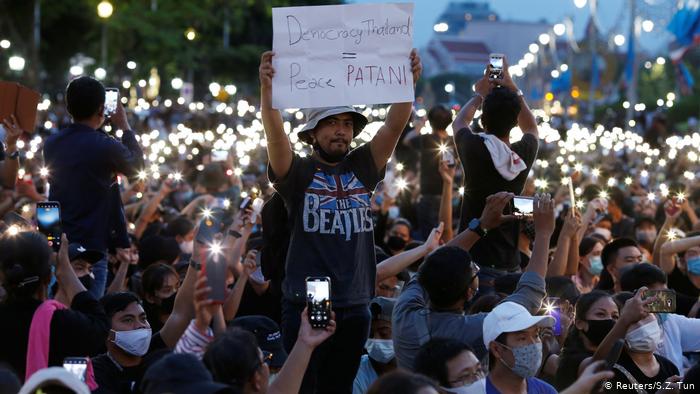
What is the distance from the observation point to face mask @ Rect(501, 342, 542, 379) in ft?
19.6

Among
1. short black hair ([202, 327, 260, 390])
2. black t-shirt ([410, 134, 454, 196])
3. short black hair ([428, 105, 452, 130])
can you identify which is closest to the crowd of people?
short black hair ([202, 327, 260, 390])

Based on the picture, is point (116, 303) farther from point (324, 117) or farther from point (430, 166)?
point (430, 166)

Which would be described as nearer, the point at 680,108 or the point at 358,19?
the point at 358,19

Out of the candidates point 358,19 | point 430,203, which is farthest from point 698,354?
point 430,203

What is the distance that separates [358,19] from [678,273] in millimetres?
4423

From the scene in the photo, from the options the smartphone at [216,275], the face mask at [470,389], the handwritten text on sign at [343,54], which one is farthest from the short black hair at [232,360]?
the handwritten text on sign at [343,54]

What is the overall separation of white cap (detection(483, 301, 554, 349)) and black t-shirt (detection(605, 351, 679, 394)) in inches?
29.0

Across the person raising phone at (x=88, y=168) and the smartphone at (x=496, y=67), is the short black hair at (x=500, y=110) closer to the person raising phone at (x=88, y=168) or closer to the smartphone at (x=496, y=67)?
the smartphone at (x=496, y=67)

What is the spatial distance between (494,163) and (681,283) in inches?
98.1

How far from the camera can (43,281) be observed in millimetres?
5895

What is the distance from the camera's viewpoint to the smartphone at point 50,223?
6.50 m

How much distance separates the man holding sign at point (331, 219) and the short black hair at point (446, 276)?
28 cm

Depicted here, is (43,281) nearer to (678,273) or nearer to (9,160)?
(9,160)

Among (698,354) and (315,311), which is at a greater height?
(315,311)
